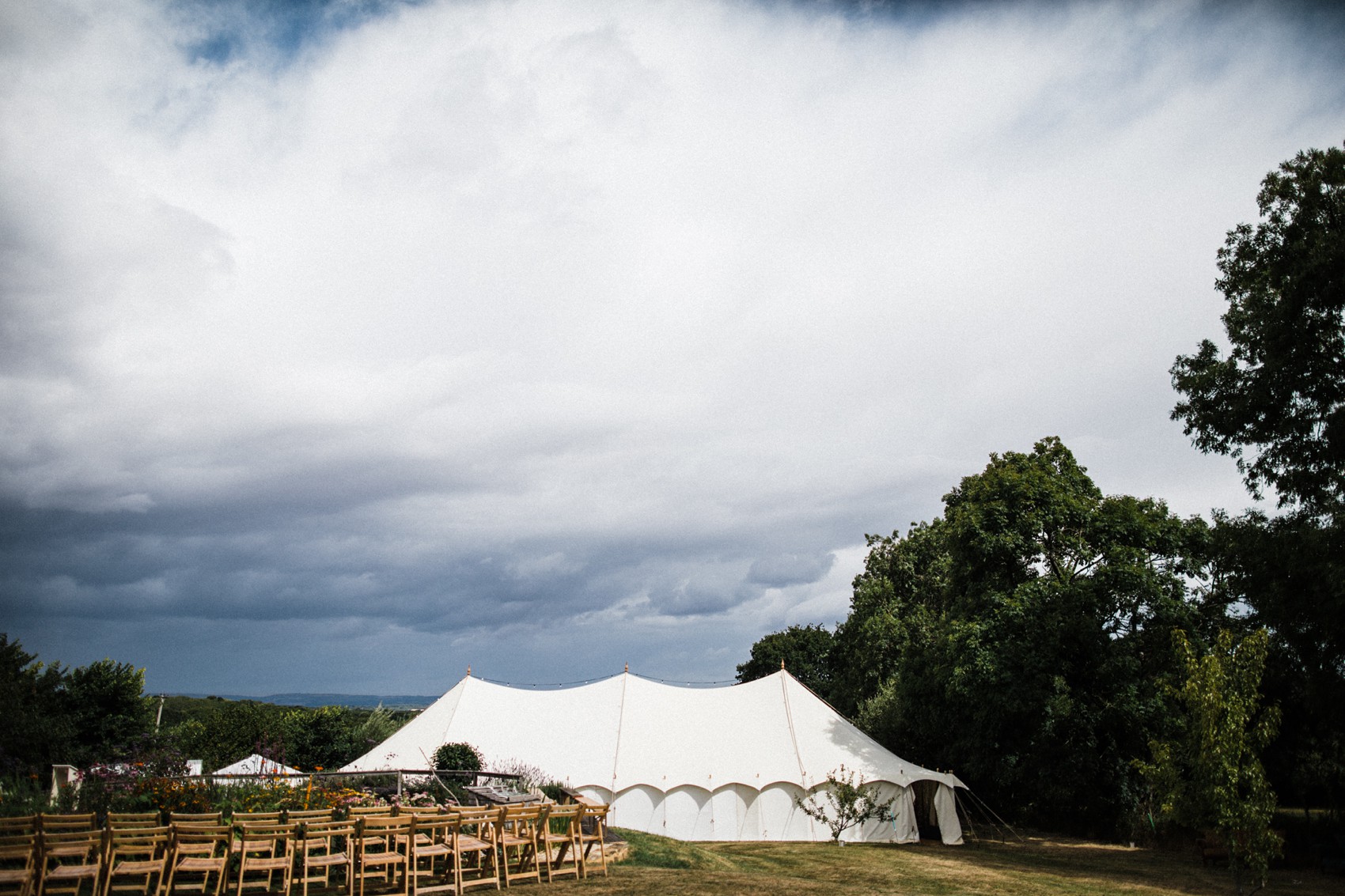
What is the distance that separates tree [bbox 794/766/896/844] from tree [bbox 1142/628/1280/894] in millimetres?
8306

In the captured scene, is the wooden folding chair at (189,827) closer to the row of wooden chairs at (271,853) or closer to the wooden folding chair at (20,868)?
the row of wooden chairs at (271,853)

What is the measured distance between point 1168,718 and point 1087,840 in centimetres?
665

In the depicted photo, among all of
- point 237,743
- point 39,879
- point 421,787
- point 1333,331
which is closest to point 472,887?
point 39,879

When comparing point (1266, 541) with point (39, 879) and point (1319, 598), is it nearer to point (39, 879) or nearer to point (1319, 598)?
point (1319, 598)

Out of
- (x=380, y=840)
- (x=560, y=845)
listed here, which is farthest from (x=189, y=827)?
(x=560, y=845)

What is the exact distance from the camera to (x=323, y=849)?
28.8 ft

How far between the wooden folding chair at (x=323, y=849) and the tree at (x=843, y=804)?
14.1 m

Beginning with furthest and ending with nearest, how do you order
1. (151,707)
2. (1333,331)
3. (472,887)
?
(151,707)
(1333,331)
(472,887)

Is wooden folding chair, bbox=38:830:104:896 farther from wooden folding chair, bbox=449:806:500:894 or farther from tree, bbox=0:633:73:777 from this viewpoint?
tree, bbox=0:633:73:777

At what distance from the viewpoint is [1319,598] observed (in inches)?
551

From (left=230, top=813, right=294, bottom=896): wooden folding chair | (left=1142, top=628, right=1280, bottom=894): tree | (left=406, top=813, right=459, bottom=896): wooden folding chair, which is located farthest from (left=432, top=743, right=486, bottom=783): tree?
(left=1142, top=628, right=1280, bottom=894): tree

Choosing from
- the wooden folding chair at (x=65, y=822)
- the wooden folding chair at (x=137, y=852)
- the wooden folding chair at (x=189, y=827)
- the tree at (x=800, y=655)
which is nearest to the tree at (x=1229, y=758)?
the wooden folding chair at (x=189, y=827)

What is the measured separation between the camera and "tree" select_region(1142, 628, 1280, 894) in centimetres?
1212

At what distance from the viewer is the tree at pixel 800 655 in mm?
48000
